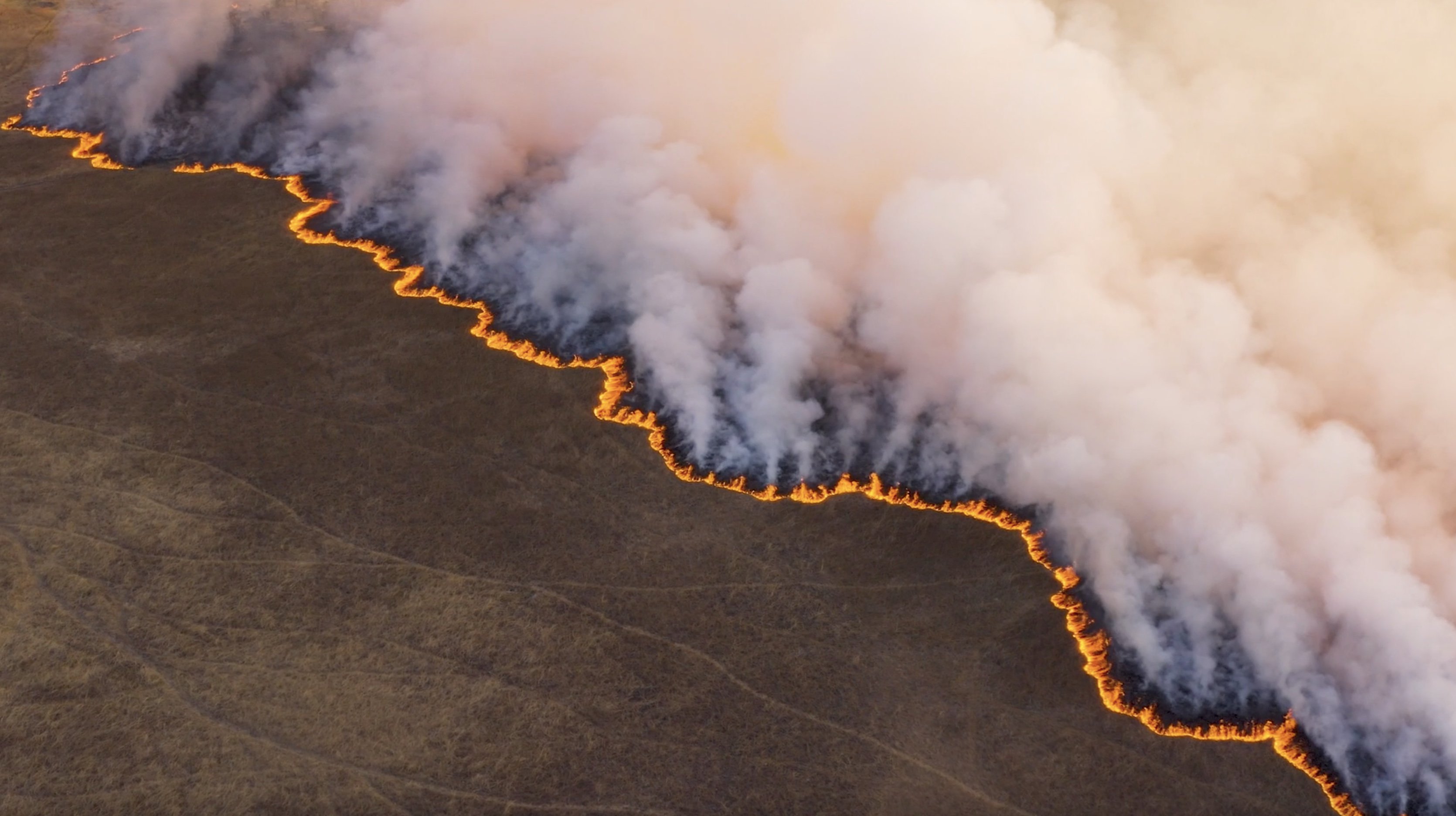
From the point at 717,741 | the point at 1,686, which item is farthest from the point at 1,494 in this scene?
the point at 717,741

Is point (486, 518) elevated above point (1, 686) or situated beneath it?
elevated above

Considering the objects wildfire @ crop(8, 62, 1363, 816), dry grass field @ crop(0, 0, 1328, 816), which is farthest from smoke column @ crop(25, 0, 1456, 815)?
dry grass field @ crop(0, 0, 1328, 816)

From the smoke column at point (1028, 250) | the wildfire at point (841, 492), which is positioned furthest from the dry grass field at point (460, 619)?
the smoke column at point (1028, 250)

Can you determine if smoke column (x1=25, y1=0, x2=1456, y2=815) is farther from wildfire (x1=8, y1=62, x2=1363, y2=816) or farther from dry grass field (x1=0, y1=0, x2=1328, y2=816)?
dry grass field (x1=0, y1=0, x2=1328, y2=816)

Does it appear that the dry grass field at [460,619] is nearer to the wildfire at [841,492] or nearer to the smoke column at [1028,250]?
the wildfire at [841,492]

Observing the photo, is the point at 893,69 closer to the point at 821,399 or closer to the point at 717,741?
the point at 821,399
